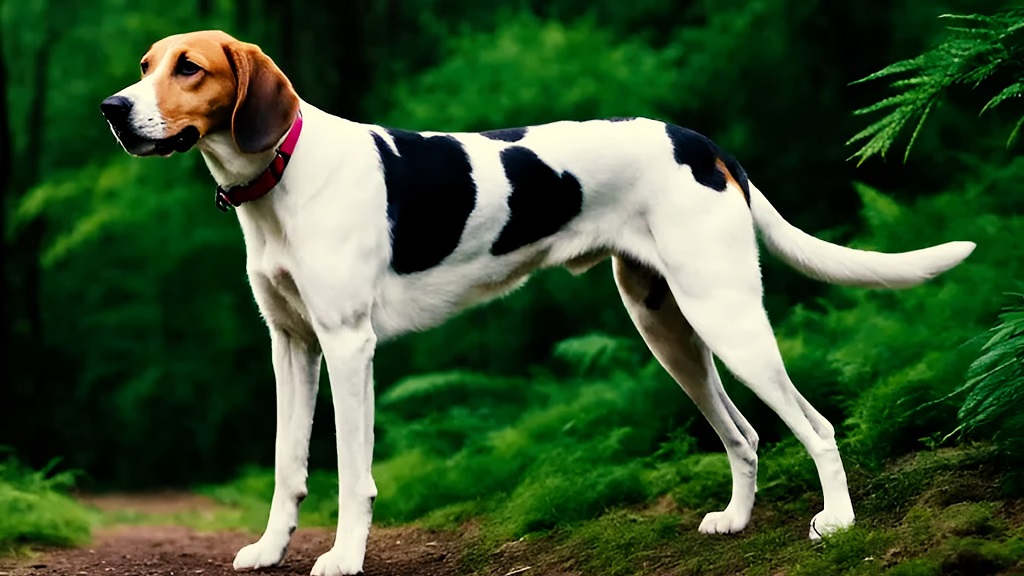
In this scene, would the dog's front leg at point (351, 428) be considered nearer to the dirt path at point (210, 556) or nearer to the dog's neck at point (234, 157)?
the dirt path at point (210, 556)

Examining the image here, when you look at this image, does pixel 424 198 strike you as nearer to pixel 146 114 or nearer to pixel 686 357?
pixel 146 114

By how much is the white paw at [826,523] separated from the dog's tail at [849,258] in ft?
3.11

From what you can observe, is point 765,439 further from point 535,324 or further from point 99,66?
point 99,66

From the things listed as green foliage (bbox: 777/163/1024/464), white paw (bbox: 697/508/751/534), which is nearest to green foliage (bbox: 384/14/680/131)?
green foliage (bbox: 777/163/1024/464)

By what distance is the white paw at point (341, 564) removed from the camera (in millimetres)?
4656

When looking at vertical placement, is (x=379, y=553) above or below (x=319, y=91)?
below

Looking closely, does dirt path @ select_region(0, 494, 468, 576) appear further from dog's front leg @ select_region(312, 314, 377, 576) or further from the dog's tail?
the dog's tail

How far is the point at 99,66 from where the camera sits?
15.7 metres

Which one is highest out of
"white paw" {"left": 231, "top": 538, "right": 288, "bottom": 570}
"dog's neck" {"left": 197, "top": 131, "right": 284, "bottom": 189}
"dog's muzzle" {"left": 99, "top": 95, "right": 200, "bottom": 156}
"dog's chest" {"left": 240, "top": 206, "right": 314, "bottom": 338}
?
"dog's muzzle" {"left": 99, "top": 95, "right": 200, "bottom": 156}

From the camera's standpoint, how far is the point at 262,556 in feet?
16.6

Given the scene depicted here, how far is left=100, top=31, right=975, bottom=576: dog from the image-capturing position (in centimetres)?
464

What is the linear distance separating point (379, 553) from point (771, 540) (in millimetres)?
1931

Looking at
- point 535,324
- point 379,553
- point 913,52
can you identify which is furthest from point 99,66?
point 379,553

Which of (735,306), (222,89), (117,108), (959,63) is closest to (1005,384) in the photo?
(735,306)
